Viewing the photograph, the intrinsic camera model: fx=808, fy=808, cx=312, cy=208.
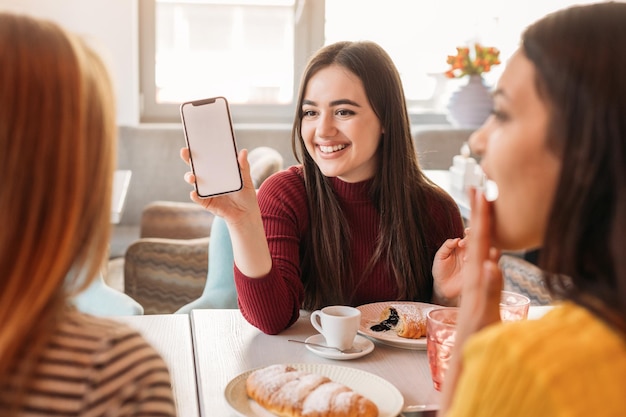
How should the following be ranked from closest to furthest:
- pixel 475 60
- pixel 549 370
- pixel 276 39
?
1. pixel 549 370
2. pixel 475 60
3. pixel 276 39

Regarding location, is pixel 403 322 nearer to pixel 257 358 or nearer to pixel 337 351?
pixel 337 351

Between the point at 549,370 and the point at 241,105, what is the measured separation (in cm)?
427

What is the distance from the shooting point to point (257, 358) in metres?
1.32

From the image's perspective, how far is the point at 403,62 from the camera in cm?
492

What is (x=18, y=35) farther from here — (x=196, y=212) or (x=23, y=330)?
(x=196, y=212)

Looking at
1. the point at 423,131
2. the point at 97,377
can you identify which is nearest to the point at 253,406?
the point at 97,377

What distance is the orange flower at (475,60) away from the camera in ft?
13.9

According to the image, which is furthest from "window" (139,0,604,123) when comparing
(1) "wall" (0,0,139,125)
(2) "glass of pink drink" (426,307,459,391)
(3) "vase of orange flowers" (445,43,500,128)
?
(2) "glass of pink drink" (426,307,459,391)

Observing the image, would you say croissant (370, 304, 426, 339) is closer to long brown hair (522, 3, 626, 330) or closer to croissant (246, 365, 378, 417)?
croissant (246, 365, 378, 417)

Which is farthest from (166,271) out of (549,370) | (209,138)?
(549,370)

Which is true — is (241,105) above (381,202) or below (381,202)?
below

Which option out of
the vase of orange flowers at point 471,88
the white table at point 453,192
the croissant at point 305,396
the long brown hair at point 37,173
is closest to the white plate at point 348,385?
the croissant at point 305,396

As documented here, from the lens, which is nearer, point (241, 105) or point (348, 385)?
point (348, 385)

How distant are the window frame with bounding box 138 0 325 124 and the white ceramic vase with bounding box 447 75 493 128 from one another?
0.87 meters
